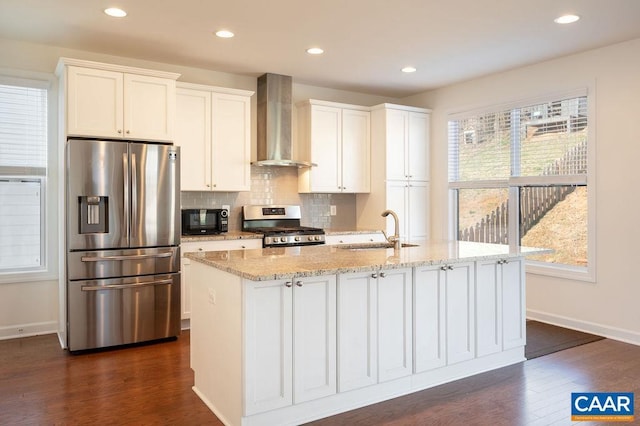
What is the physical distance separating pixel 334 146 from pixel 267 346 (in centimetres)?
360

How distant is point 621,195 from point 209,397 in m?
3.84

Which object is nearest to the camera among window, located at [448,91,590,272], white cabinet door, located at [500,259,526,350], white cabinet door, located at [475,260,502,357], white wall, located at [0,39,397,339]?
white cabinet door, located at [475,260,502,357]

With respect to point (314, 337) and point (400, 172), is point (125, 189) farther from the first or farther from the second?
point (400, 172)

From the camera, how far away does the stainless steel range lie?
4.99 metres

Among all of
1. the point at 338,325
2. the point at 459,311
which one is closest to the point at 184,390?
the point at 338,325

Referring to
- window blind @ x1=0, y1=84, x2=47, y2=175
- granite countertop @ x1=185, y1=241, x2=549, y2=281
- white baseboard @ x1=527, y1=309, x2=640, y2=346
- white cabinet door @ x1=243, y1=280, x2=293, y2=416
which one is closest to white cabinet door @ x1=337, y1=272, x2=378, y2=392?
granite countertop @ x1=185, y1=241, x2=549, y2=281

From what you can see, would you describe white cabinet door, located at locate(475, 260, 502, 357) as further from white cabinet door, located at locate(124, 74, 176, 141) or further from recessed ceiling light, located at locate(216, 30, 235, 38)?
white cabinet door, located at locate(124, 74, 176, 141)

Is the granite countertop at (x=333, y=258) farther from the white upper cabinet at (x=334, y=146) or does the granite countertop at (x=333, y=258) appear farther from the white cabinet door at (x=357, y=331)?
the white upper cabinet at (x=334, y=146)

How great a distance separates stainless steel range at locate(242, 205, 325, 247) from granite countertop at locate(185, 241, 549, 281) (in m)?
1.29

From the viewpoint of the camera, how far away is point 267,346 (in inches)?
102

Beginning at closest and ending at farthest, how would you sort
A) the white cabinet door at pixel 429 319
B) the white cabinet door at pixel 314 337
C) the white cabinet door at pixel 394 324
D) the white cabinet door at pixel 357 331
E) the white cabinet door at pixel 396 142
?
1. the white cabinet door at pixel 314 337
2. the white cabinet door at pixel 357 331
3. the white cabinet door at pixel 394 324
4. the white cabinet door at pixel 429 319
5. the white cabinet door at pixel 396 142

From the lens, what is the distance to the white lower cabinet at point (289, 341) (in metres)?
2.55

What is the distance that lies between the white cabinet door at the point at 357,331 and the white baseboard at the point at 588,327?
Result: 2681 millimetres

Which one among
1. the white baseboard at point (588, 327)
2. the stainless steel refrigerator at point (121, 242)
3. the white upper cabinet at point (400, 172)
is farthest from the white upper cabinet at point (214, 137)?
the white baseboard at point (588, 327)
